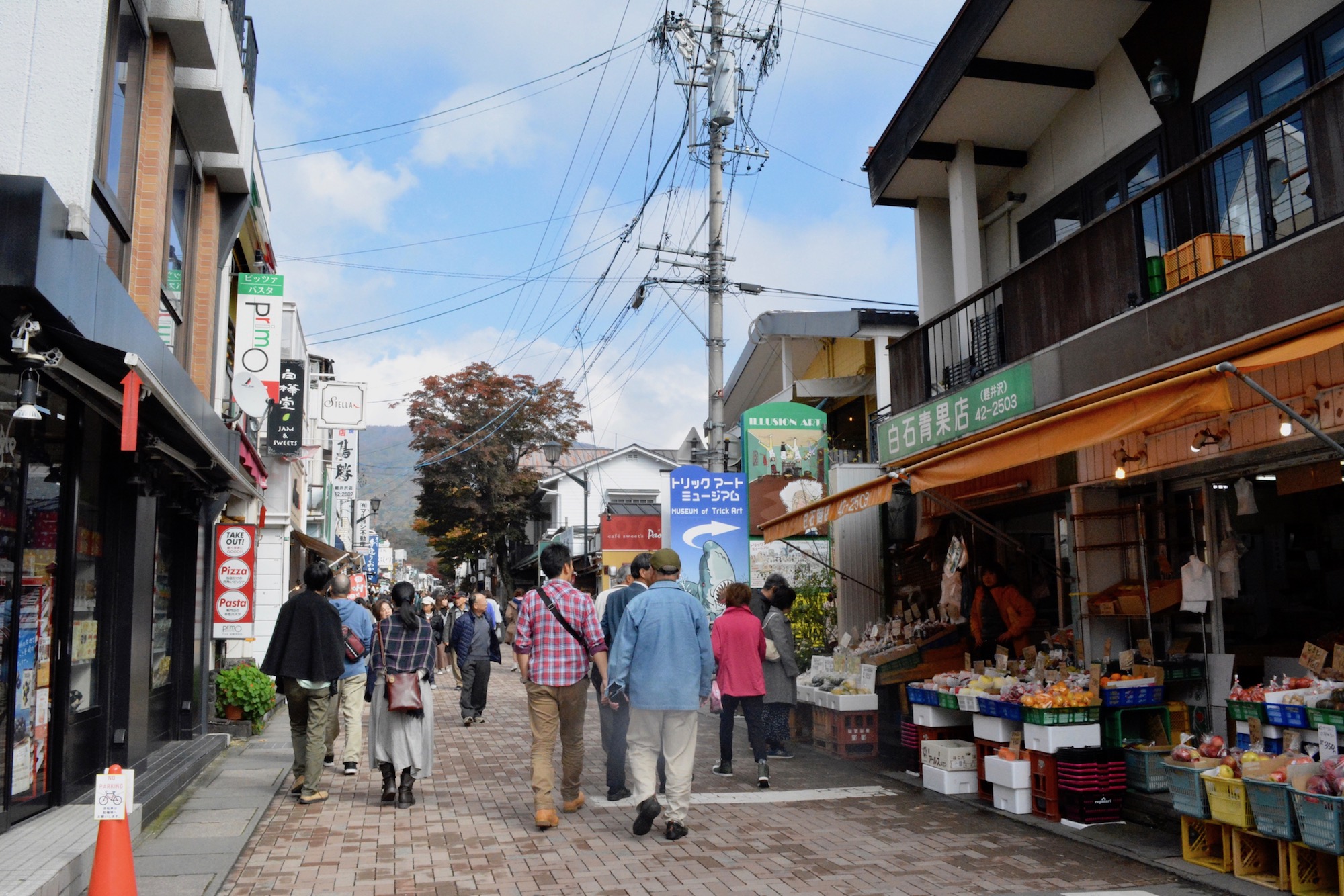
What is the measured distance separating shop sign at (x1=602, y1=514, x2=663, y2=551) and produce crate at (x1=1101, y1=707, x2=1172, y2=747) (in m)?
16.4

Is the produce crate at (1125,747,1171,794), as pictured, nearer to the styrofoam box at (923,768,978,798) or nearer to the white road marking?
the styrofoam box at (923,768,978,798)

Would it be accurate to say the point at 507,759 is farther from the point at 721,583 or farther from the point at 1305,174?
the point at 1305,174

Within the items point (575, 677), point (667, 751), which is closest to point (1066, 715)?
point (667, 751)

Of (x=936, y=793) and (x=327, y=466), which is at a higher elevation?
(x=327, y=466)

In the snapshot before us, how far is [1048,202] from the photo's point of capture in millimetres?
12555

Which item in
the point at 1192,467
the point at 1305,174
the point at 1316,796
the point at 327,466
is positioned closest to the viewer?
the point at 1316,796

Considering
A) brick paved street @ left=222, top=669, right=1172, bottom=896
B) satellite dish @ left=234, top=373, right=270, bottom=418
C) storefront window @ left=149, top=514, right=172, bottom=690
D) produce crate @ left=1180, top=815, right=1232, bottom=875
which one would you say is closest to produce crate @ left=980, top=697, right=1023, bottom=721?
brick paved street @ left=222, top=669, right=1172, bottom=896

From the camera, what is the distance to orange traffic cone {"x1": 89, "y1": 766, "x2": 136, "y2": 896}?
5133 millimetres

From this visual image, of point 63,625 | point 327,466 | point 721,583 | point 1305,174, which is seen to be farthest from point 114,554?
point 327,466

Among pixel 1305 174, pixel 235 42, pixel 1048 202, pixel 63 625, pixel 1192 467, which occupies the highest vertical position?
pixel 235 42

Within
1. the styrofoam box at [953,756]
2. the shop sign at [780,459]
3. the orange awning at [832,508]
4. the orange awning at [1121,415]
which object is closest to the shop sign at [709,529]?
the shop sign at [780,459]

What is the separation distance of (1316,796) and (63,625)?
8.23 meters

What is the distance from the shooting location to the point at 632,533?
24953mm

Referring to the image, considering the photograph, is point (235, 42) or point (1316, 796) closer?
point (1316, 796)
